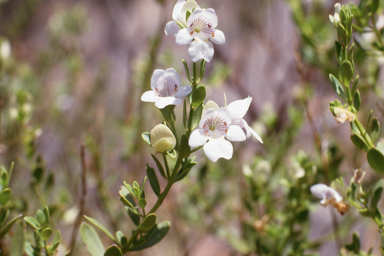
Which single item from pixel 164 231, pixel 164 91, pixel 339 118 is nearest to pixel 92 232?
pixel 164 231

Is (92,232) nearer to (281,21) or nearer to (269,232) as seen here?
(269,232)

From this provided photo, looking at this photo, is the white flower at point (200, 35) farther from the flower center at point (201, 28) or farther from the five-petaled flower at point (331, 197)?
the five-petaled flower at point (331, 197)

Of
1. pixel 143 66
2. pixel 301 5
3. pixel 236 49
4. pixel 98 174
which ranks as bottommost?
pixel 236 49

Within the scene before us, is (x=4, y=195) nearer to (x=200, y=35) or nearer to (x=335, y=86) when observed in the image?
(x=200, y=35)

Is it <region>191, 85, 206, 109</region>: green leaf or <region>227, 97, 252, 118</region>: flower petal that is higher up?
<region>191, 85, 206, 109</region>: green leaf

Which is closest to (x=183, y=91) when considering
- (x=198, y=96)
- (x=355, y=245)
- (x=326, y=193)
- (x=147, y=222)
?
(x=198, y=96)

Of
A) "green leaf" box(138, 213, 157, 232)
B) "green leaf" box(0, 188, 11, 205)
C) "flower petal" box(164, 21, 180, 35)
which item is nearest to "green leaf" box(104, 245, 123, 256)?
"green leaf" box(138, 213, 157, 232)

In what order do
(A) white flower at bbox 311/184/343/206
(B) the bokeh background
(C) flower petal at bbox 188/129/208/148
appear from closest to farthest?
1. (C) flower petal at bbox 188/129/208/148
2. (A) white flower at bbox 311/184/343/206
3. (B) the bokeh background

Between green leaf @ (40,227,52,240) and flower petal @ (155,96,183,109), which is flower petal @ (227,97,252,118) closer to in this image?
flower petal @ (155,96,183,109)
